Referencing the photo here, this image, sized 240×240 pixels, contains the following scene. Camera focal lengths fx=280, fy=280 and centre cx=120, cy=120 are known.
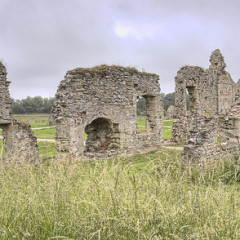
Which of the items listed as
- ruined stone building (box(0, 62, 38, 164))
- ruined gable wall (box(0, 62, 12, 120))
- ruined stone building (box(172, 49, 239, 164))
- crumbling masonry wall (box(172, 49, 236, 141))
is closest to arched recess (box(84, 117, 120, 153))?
ruined stone building (box(0, 62, 38, 164))

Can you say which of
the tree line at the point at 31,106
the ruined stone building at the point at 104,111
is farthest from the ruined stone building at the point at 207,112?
the tree line at the point at 31,106

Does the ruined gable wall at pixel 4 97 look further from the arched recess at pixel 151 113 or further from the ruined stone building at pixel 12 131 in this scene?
the arched recess at pixel 151 113

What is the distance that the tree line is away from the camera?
67375mm

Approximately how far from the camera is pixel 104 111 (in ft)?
41.6

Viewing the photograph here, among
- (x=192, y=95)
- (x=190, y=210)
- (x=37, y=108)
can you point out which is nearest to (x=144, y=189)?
(x=190, y=210)

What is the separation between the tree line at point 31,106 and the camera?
67375 millimetres

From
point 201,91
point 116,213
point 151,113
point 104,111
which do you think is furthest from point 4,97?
point 201,91

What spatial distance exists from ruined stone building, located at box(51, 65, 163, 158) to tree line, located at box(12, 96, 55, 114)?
178 feet

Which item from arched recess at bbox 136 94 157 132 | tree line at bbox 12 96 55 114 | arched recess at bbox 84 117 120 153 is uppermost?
tree line at bbox 12 96 55 114

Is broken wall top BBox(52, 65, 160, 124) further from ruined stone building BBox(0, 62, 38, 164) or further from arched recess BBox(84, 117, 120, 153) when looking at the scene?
ruined stone building BBox(0, 62, 38, 164)

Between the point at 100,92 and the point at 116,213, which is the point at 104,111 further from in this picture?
the point at 116,213

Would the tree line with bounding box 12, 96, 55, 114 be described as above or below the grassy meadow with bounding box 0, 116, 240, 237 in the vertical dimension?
above

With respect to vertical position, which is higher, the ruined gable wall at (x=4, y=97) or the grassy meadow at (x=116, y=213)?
the ruined gable wall at (x=4, y=97)

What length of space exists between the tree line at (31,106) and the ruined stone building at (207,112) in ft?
167
